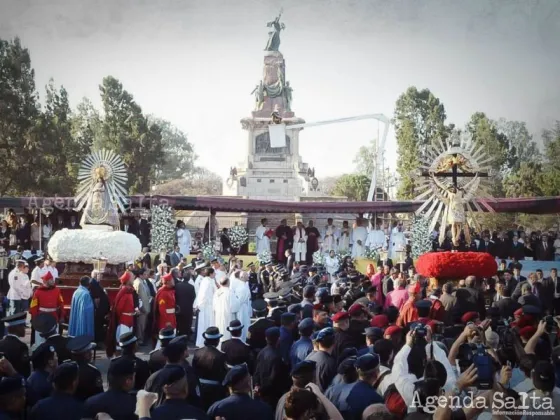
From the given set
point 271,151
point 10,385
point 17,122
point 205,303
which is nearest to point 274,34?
point 271,151

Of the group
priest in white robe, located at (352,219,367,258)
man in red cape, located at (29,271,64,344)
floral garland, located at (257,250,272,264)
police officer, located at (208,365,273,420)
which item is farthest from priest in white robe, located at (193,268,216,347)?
priest in white robe, located at (352,219,367,258)

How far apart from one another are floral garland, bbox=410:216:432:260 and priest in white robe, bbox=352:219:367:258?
2.66m

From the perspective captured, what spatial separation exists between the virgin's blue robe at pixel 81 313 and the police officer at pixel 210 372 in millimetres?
6144

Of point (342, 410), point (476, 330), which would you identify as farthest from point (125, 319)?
point (342, 410)

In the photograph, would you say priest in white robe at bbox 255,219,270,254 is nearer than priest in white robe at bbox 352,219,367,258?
No

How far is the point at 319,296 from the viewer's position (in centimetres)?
1108

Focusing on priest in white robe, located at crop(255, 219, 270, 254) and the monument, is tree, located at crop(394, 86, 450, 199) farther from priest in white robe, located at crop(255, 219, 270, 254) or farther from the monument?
priest in white robe, located at crop(255, 219, 270, 254)

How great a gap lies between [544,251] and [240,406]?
21545 mm

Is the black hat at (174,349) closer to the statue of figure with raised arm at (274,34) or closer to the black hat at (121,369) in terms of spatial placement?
the black hat at (121,369)

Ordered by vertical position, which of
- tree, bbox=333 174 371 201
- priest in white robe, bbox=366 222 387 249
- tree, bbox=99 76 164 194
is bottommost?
priest in white robe, bbox=366 222 387 249

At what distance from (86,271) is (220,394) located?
33.2 feet

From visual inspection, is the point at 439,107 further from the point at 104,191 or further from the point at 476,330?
the point at 476,330

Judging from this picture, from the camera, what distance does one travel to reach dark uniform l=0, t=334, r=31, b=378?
313 inches

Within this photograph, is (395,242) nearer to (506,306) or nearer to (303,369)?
(506,306)
